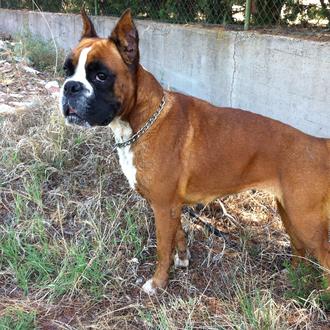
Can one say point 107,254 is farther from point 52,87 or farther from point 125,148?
point 52,87

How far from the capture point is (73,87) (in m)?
2.72

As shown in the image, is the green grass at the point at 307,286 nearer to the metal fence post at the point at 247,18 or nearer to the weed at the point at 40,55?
the metal fence post at the point at 247,18

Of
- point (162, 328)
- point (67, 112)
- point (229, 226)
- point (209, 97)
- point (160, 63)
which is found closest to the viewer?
point (162, 328)

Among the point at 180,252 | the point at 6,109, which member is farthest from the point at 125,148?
the point at 6,109

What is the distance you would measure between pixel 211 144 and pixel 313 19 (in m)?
2.31

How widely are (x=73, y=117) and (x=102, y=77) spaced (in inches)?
11.9

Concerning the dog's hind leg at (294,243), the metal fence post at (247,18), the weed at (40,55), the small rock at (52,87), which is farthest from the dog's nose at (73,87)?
the weed at (40,55)

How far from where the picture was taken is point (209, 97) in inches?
216

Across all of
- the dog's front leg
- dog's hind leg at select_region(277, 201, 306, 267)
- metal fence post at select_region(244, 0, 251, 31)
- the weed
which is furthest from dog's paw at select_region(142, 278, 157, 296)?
the weed

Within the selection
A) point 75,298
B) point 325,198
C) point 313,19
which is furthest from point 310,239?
point 313,19

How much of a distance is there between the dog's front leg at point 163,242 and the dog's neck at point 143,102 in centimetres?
55

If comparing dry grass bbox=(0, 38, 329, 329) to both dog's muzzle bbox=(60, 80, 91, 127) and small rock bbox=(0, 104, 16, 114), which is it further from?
dog's muzzle bbox=(60, 80, 91, 127)

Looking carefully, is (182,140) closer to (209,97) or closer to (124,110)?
(124,110)

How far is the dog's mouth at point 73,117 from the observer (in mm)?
2799
